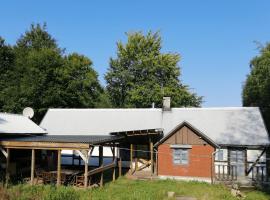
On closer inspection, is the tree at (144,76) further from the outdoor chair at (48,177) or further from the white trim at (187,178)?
the outdoor chair at (48,177)

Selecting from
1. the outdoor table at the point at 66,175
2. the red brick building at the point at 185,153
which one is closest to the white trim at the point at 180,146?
the red brick building at the point at 185,153

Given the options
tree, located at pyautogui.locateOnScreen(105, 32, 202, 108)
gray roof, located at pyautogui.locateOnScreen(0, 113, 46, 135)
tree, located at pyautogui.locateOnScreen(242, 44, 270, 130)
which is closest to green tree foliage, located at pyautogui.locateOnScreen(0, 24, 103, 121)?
tree, located at pyautogui.locateOnScreen(105, 32, 202, 108)

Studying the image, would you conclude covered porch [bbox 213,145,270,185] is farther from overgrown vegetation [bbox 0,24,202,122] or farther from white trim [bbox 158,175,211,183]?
overgrown vegetation [bbox 0,24,202,122]

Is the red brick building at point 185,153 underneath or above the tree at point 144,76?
underneath

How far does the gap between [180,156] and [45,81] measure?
22.6 meters

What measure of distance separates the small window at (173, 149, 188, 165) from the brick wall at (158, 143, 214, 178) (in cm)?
20

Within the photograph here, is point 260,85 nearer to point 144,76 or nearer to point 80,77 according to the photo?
point 144,76

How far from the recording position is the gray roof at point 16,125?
23.4 meters

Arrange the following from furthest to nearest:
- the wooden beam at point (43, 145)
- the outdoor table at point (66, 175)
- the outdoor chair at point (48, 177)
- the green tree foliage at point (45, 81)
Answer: the green tree foliage at point (45, 81) → the outdoor chair at point (48, 177) → the outdoor table at point (66, 175) → the wooden beam at point (43, 145)

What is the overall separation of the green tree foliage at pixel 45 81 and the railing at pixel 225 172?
23.3 m

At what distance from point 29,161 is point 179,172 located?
34.3 ft

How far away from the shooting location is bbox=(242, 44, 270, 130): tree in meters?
37.5

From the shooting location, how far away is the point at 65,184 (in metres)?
20.7

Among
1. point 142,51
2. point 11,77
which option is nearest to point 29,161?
point 11,77
